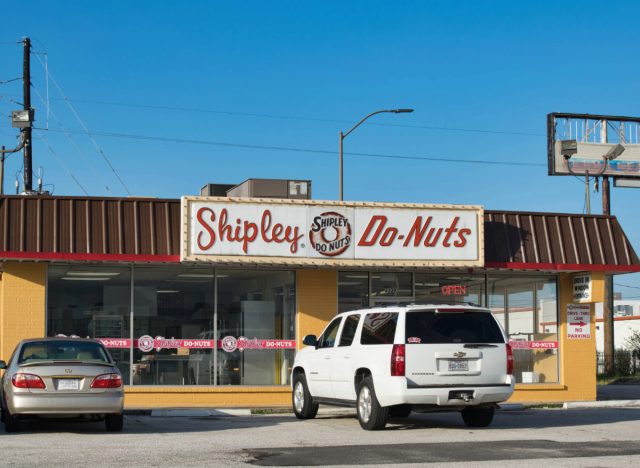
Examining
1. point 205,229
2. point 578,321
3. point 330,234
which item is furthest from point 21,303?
point 578,321

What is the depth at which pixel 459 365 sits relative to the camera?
15695 mm

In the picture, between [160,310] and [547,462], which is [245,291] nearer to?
[160,310]

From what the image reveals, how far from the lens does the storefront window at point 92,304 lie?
22.6 m

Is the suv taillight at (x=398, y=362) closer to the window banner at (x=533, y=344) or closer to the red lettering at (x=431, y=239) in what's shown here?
the red lettering at (x=431, y=239)

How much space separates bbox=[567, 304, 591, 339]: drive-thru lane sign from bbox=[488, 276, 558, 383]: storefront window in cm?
35

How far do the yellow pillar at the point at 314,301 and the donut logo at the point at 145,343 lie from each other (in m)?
3.38

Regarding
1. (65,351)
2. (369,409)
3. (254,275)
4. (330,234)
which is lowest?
(369,409)

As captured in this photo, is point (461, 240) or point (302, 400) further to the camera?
point (461, 240)

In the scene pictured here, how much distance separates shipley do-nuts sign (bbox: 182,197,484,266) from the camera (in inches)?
877

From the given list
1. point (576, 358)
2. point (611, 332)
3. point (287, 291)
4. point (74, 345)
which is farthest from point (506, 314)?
point (611, 332)

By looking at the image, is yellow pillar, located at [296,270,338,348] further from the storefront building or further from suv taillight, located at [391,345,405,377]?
suv taillight, located at [391,345,405,377]

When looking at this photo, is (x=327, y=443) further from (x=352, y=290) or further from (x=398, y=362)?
(x=352, y=290)

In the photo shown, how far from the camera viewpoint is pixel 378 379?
1577 centimetres

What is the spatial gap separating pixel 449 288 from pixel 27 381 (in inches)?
497
